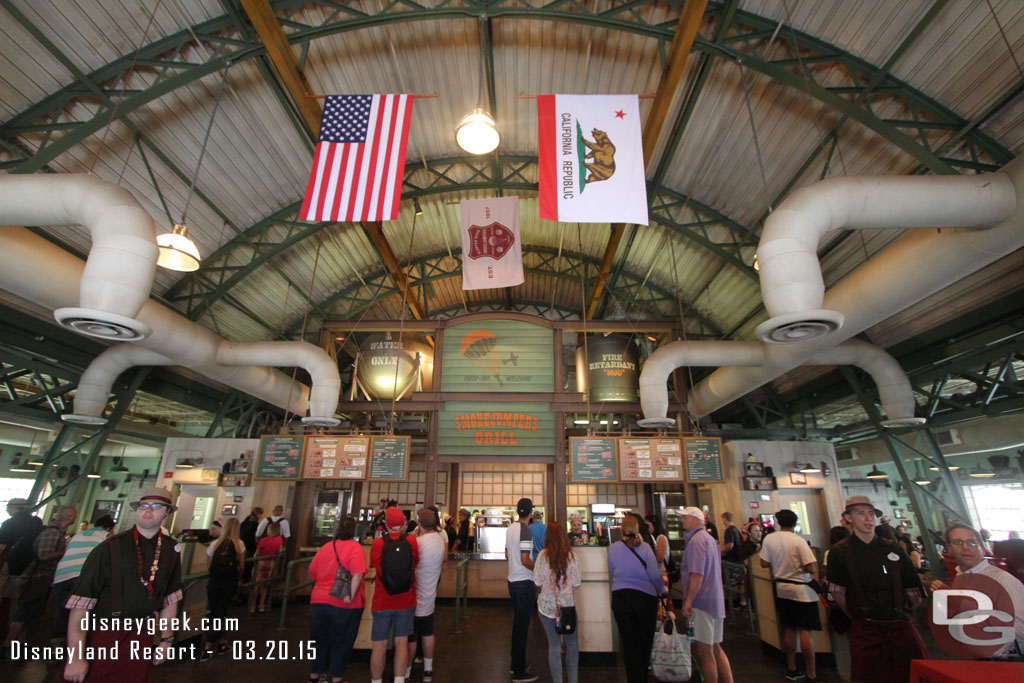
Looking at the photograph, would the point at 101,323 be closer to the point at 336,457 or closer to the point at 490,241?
the point at 336,457

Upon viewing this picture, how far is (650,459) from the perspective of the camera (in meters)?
8.43

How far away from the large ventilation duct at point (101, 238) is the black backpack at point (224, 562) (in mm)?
3556

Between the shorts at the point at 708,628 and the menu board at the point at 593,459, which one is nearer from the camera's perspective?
the shorts at the point at 708,628

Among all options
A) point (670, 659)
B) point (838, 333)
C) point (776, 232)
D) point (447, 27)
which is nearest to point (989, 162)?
point (838, 333)

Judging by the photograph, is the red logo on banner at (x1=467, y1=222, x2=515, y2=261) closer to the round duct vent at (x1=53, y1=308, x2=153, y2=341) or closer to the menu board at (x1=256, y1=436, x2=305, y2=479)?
the menu board at (x1=256, y1=436, x2=305, y2=479)

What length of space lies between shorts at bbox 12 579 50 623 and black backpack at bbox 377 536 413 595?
5.15 metres

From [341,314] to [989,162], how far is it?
1584 cm

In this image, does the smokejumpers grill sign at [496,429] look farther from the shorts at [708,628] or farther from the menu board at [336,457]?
the shorts at [708,628]

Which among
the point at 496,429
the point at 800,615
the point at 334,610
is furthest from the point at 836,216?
the point at 334,610

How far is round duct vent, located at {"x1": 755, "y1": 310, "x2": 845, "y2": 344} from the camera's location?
434cm

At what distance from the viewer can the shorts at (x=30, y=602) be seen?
614cm

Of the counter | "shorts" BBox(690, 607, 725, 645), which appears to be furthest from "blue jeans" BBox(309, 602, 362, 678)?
"shorts" BBox(690, 607, 725, 645)

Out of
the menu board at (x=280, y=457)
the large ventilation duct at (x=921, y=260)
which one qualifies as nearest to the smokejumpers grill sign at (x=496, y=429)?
the menu board at (x=280, y=457)

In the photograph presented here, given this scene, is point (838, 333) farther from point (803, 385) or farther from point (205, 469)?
point (205, 469)
